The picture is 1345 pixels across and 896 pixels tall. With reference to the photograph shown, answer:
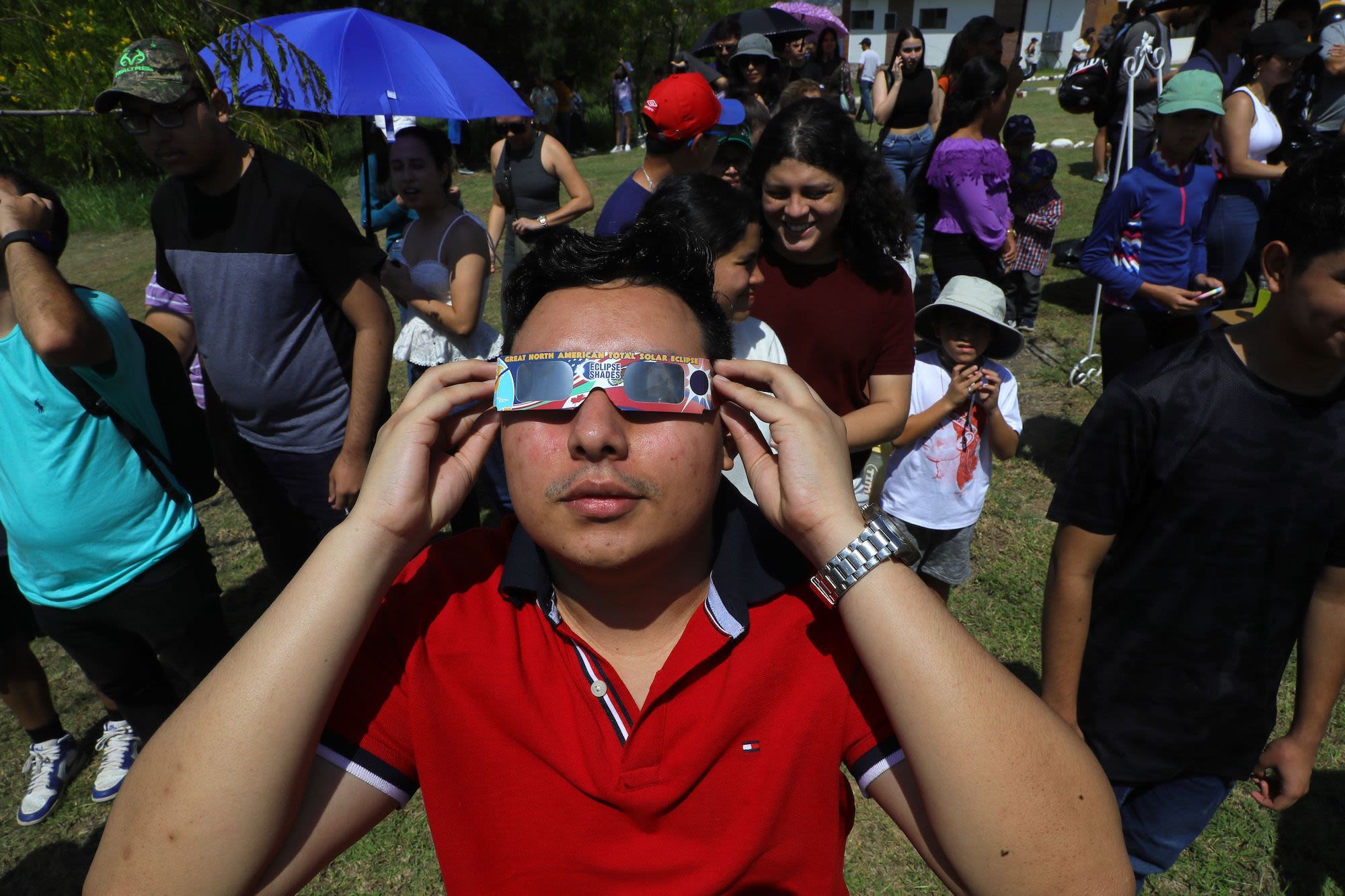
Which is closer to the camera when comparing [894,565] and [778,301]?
[894,565]

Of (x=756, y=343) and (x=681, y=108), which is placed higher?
(x=681, y=108)

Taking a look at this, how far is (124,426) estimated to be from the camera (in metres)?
2.69

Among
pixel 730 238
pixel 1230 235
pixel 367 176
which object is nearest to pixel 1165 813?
pixel 730 238

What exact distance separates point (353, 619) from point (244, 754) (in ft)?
0.83

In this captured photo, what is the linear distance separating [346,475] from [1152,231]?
167 inches

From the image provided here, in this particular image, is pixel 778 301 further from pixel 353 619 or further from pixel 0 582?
pixel 0 582

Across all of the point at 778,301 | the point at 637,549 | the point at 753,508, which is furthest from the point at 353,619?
the point at 778,301

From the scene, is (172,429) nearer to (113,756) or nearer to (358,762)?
(113,756)

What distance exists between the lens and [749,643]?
1.50 metres

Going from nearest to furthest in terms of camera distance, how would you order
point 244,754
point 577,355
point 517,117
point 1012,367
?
1. point 244,754
2. point 577,355
3. point 517,117
4. point 1012,367

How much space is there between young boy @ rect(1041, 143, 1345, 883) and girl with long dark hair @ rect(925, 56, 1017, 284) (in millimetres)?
3546

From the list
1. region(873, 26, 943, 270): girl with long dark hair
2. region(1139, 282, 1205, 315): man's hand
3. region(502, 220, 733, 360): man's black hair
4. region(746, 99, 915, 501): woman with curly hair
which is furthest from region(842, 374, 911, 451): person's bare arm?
region(873, 26, 943, 270): girl with long dark hair

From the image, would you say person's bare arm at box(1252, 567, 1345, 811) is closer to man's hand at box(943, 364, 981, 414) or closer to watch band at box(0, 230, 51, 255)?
man's hand at box(943, 364, 981, 414)

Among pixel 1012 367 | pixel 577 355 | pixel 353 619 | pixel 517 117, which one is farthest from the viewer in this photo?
pixel 1012 367
